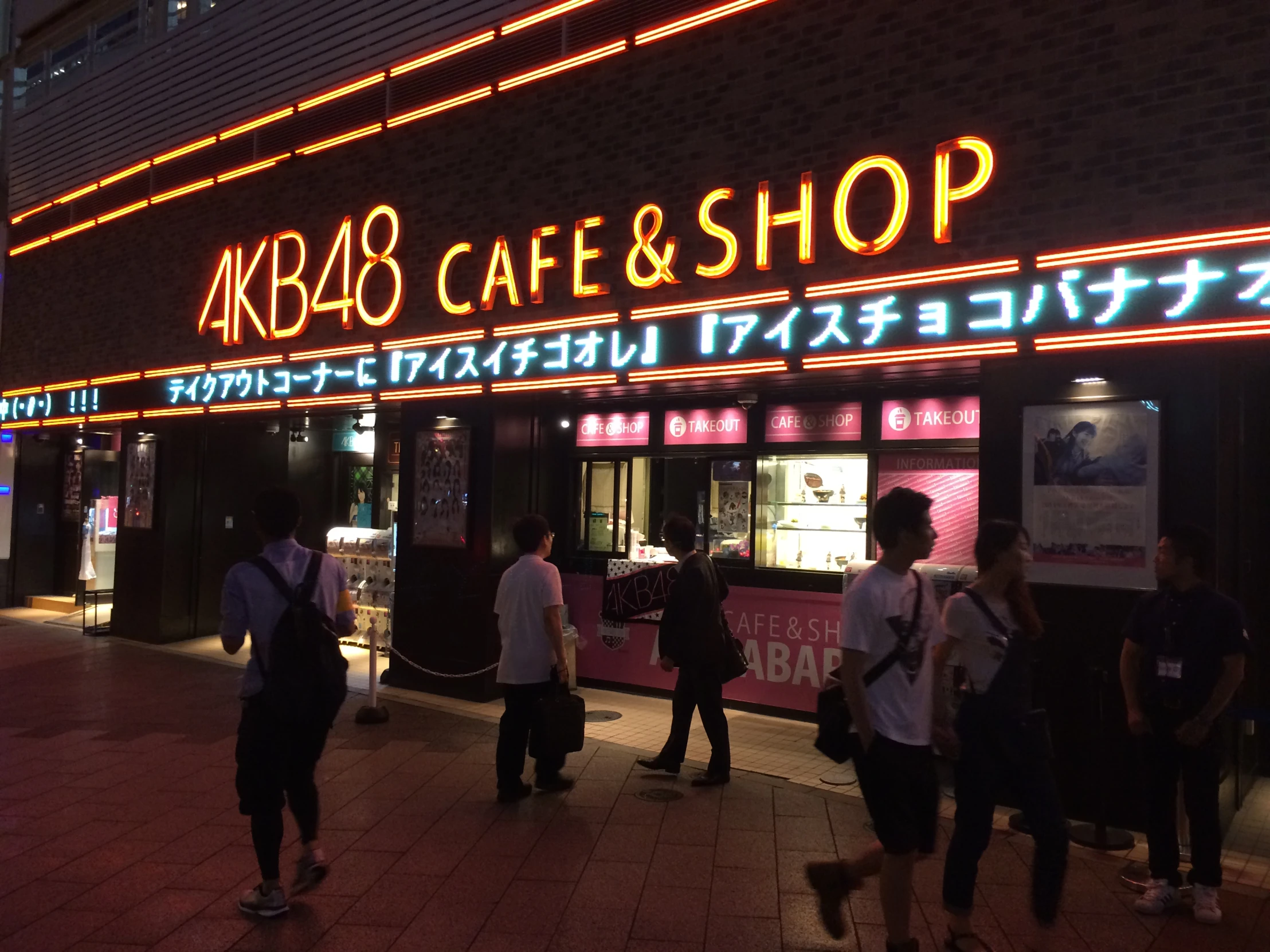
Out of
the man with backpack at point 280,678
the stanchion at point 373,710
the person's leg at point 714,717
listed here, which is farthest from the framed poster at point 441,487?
the man with backpack at point 280,678

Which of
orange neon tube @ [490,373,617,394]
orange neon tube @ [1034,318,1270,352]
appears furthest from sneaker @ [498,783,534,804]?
orange neon tube @ [1034,318,1270,352]

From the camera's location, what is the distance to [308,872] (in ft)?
15.5

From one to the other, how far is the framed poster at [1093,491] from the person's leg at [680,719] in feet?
7.70

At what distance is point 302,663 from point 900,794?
271 centimetres

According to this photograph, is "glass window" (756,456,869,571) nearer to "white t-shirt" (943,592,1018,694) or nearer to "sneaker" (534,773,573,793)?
"sneaker" (534,773,573,793)

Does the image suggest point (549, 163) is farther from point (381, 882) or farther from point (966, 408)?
point (381, 882)

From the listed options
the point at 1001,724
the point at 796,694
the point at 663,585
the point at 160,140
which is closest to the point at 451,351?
the point at 663,585

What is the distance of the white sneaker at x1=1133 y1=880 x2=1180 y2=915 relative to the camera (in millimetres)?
4523

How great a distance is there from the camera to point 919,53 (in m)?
6.76

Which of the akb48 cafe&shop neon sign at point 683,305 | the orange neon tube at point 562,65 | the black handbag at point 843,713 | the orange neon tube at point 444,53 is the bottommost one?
the black handbag at point 843,713

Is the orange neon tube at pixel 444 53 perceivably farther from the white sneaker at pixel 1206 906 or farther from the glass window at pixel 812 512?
the white sneaker at pixel 1206 906

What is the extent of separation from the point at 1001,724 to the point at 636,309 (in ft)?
16.3

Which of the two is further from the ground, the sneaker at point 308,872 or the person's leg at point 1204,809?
the person's leg at point 1204,809

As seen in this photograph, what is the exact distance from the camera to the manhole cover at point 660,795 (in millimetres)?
6133
